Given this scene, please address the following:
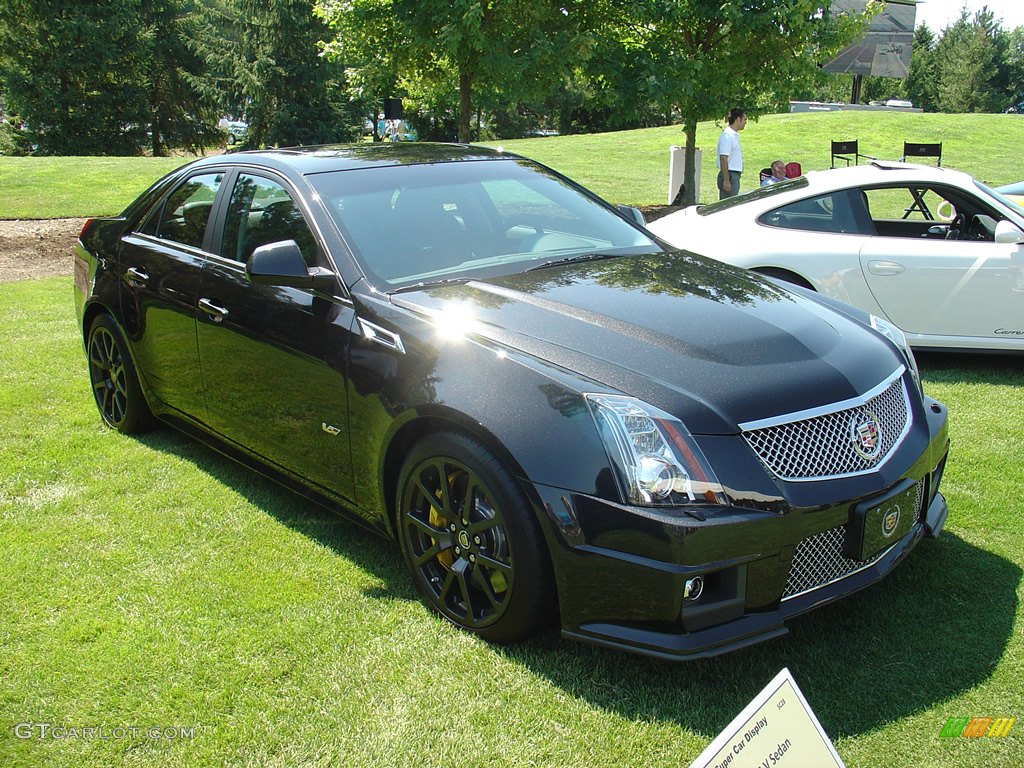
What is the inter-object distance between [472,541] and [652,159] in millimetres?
26897

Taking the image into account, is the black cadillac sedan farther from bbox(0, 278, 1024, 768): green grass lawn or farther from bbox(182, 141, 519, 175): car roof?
bbox(0, 278, 1024, 768): green grass lawn

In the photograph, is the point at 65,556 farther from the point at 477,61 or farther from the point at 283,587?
the point at 477,61

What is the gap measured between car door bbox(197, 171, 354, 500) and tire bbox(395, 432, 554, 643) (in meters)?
0.46

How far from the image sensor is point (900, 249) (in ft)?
21.1

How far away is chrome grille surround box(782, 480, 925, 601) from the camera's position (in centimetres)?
296

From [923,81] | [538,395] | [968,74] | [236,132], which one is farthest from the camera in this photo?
[923,81]

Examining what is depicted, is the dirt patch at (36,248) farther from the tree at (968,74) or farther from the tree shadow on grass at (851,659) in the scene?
the tree at (968,74)

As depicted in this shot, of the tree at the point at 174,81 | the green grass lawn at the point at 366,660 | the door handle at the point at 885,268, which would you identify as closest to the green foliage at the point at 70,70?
the tree at the point at 174,81

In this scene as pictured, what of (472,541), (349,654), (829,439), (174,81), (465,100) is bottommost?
(349,654)

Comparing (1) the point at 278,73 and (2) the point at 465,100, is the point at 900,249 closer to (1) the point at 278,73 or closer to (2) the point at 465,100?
(2) the point at 465,100

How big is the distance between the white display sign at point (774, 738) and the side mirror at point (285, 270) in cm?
235

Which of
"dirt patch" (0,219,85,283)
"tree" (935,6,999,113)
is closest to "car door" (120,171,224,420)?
"dirt patch" (0,219,85,283)

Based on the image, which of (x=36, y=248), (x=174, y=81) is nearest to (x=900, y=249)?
(x=36, y=248)

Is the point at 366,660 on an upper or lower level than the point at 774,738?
lower
